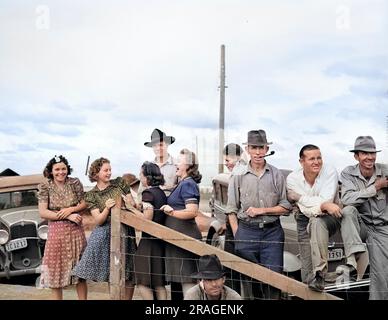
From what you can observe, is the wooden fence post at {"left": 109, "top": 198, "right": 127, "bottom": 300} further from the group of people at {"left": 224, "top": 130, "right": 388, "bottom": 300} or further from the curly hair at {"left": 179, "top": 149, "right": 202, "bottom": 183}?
the group of people at {"left": 224, "top": 130, "right": 388, "bottom": 300}

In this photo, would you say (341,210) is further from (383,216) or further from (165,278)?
(165,278)

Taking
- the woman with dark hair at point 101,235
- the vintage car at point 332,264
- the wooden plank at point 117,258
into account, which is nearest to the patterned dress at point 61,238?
the woman with dark hair at point 101,235

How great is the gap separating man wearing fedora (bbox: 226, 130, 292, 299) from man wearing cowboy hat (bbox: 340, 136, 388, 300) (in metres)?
0.59

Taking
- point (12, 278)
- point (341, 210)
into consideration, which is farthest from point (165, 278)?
point (12, 278)

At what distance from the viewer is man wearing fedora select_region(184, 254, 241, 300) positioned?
4332 millimetres

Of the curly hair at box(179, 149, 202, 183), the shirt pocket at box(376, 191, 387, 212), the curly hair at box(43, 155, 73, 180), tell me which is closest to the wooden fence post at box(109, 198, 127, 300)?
the curly hair at box(179, 149, 202, 183)

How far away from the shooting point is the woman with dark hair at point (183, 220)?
4.86 meters

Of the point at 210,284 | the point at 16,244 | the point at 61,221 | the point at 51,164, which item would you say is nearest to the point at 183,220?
the point at 210,284

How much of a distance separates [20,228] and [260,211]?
4369 millimetres

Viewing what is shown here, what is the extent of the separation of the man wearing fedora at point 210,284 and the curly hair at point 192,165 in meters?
0.86

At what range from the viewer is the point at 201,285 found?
14.6 feet

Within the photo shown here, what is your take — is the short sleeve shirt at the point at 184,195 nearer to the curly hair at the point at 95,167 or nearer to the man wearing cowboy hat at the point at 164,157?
the man wearing cowboy hat at the point at 164,157

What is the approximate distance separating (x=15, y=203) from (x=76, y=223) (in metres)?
3.34
